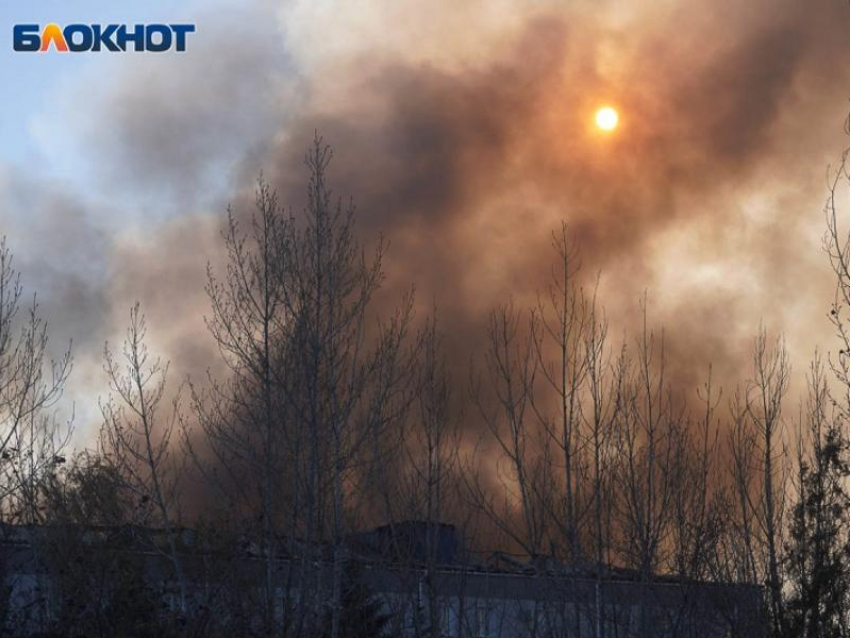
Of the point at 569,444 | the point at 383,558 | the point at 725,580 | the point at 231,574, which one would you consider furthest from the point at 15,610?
the point at 725,580

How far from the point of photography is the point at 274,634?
15.0 m

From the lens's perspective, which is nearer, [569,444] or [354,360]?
[354,360]

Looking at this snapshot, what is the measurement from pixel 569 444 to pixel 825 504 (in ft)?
15.5

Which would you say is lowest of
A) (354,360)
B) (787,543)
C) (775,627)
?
(775,627)

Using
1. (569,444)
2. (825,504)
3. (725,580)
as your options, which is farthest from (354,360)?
(825,504)

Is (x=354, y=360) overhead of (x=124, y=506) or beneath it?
overhead

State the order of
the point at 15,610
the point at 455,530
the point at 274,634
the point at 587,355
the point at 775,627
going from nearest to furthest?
the point at 274,634
the point at 775,627
the point at 587,355
the point at 455,530
the point at 15,610

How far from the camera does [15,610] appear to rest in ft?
69.1

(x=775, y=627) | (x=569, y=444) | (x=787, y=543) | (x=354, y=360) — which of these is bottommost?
(x=775, y=627)

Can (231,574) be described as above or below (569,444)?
below

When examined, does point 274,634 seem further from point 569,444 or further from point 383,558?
point 569,444

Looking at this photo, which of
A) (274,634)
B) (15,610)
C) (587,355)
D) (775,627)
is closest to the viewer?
(274,634)

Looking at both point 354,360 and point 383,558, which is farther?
point 383,558

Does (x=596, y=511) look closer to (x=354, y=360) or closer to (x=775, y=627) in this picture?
(x=775, y=627)
